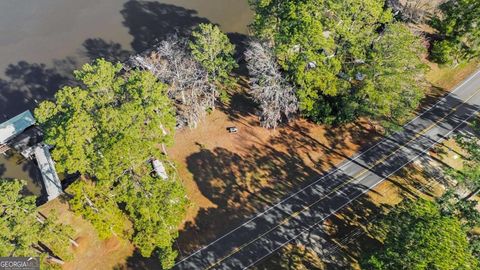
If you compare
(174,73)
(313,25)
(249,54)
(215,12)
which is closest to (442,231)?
(313,25)

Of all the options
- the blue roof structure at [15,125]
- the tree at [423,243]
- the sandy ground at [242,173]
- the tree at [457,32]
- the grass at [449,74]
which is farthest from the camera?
the grass at [449,74]

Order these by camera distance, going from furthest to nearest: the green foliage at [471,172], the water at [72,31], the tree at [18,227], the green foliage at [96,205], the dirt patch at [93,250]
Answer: the water at [72,31] < the dirt patch at [93,250] < the green foliage at [471,172] < the green foliage at [96,205] < the tree at [18,227]

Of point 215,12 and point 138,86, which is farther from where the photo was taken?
point 215,12

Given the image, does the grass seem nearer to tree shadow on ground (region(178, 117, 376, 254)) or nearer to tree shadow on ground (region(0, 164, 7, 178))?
tree shadow on ground (region(178, 117, 376, 254))

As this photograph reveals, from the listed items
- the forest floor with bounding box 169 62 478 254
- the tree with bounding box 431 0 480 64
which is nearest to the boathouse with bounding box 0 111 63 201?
the forest floor with bounding box 169 62 478 254

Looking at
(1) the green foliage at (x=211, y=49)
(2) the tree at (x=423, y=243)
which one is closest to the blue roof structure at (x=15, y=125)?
(1) the green foliage at (x=211, y=49)

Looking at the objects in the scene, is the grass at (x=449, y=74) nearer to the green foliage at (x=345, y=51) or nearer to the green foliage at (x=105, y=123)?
the green foliage at (x=345, y=51)

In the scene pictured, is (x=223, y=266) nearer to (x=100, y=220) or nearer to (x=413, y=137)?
(x=100, y=220)
